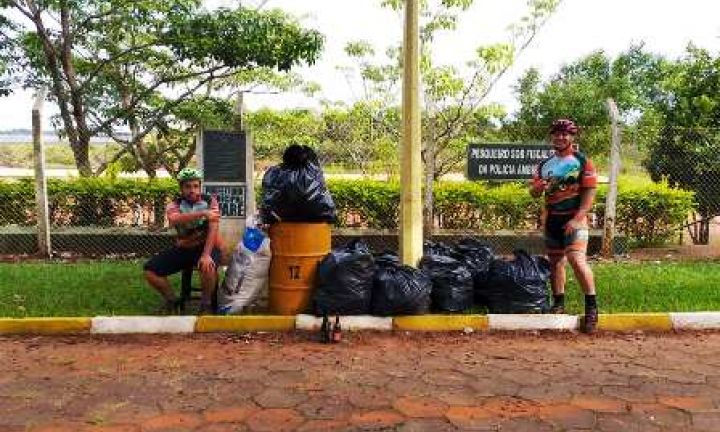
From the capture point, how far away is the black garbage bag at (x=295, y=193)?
5812 millimetres

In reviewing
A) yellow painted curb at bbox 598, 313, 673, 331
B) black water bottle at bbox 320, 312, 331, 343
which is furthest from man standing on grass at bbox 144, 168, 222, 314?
yellow painted curb at bbox 598, 313, 673, 331

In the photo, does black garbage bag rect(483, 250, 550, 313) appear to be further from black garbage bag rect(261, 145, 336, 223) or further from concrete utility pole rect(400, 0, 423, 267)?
black garbage bag rect(261, 145, 336, 223)

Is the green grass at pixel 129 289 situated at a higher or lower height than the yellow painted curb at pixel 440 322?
higher

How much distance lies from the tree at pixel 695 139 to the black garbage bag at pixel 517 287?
5.60 meters

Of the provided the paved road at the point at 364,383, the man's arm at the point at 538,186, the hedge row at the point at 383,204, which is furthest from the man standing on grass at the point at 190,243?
the hedge row at the point at 383,204

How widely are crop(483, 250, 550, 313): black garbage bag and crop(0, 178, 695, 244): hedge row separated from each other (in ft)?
12.8

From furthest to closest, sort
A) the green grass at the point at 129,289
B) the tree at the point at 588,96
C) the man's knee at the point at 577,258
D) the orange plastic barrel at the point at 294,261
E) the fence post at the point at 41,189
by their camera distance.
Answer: the tree at the point at 588,96 → the fence post at the point at 41,189 → the green grass at the point at 129,289 → the orange plastic barrel at the point at 294,261 → the man's knee at the point at 577,258

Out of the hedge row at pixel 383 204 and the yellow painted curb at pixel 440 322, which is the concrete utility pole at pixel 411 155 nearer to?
the yellow painted curb at pixel 440 322

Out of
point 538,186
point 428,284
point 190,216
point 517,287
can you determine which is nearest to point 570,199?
point 538,186

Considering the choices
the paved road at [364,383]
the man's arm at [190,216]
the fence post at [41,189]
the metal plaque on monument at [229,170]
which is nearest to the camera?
the paved road at [364,383]

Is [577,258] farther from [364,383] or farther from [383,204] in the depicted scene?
[383,204]

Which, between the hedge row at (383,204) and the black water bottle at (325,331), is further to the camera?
the hedge row at (383,204)

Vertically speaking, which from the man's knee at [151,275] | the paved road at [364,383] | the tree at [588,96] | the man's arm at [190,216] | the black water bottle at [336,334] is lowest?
the paved road at [364,383]

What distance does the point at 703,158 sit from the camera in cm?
1094
